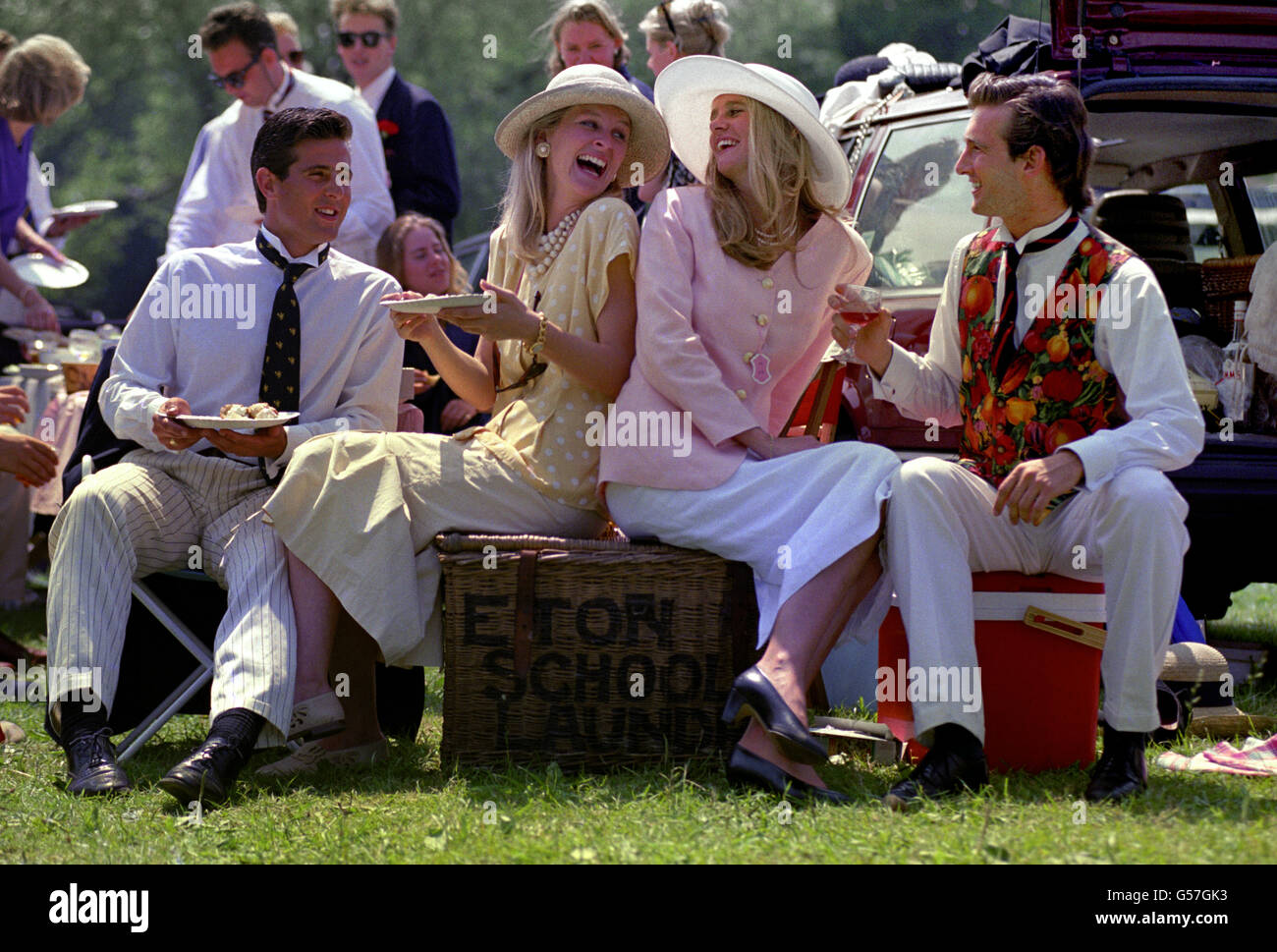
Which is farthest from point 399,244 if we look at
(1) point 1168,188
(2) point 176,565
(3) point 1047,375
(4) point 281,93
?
(1) point 1168,188

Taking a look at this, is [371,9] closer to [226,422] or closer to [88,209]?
[88,209]

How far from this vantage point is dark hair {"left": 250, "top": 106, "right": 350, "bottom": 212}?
4.59 m

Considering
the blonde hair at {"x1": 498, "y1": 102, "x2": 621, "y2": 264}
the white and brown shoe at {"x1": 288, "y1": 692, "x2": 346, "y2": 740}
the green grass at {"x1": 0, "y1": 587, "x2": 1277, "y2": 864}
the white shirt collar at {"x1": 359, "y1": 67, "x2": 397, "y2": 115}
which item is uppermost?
the white shirt collar at {"x1": 359, "y1": 67, "x2": 397, "y2": 115}

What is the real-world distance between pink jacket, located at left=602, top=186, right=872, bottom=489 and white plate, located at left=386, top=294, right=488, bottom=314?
48cm

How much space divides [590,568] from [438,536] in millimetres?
412

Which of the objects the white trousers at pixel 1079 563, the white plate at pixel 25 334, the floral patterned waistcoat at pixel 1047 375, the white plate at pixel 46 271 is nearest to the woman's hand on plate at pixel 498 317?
the white trousers at pixel 1079 563

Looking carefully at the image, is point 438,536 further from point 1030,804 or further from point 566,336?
point 1030,804

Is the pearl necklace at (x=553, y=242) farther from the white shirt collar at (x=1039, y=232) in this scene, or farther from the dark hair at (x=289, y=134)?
the white shirt collar at (x=1039, y=232)

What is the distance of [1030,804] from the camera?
3523 mm

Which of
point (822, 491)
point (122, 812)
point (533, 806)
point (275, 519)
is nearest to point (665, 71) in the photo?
point (822, 491)

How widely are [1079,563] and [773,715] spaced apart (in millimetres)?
881

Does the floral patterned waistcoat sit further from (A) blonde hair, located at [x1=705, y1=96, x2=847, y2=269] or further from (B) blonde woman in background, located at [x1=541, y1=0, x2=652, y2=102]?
(B) blonde woman in background, located at [x1=541, y1=0, x2=652, y2=102]

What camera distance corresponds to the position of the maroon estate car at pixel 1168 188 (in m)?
5.04

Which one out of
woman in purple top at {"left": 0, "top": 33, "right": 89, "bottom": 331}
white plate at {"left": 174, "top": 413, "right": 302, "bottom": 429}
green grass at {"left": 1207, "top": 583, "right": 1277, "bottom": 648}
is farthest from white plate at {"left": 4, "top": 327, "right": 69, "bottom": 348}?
green grass at {"left": 1207, "top": 583, "right": 1277, "bottom": 648}
